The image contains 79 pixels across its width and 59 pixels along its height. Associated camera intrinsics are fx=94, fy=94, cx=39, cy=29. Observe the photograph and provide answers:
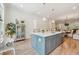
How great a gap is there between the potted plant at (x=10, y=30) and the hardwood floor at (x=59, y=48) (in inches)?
9.2

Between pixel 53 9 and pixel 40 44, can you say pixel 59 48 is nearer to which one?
pixel 40 44

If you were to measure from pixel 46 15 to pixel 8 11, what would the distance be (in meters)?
0.85

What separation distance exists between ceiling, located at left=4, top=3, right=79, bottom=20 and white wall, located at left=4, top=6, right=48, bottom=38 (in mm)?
95

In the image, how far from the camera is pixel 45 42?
89.4 inches

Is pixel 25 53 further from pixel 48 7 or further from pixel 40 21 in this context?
pixel 48 7

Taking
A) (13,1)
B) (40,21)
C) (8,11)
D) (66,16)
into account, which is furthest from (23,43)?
(66,16)

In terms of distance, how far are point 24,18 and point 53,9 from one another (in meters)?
0.70

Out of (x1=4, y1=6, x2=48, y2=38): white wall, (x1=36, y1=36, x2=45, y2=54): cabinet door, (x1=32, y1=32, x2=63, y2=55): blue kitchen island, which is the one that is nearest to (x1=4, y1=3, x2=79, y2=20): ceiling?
(x1=4, y1=6, x2=48, y2=38): white wall

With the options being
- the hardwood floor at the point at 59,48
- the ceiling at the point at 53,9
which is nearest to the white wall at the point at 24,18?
the ceiling at the point at 53,9

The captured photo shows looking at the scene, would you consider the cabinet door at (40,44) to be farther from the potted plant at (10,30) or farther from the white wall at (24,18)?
the potted plant at (10,30)

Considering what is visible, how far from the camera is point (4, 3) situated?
2.08 meters

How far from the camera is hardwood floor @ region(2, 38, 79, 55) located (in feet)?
7.04

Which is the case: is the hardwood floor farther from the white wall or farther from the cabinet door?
the white wall

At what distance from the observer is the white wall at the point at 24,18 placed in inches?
81.0
